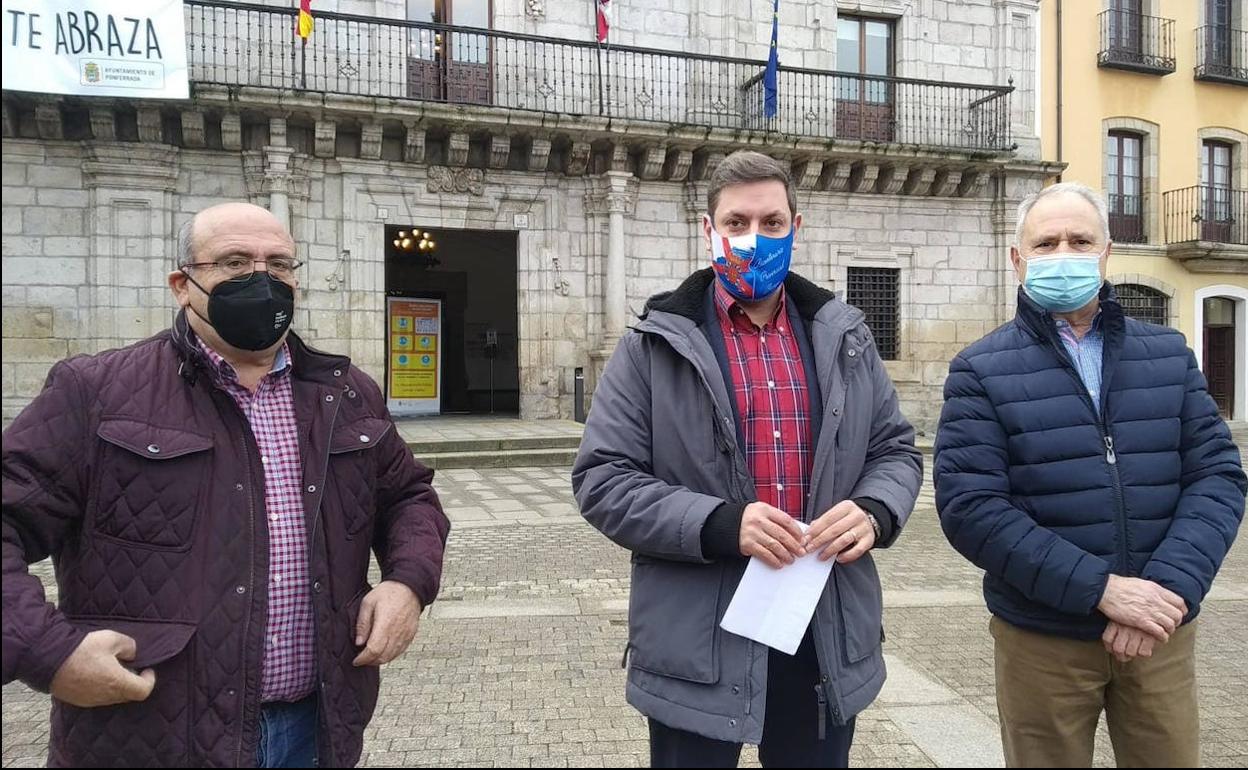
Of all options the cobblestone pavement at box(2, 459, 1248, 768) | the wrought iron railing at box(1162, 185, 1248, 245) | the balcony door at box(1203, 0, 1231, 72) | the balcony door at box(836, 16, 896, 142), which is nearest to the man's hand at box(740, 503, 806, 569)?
the cobblestone pavement at box(2, 459, 1248, 768)

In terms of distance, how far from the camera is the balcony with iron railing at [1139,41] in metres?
17.9

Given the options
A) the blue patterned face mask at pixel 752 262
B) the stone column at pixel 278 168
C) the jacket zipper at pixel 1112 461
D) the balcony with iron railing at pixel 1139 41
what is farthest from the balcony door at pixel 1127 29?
the blue patterned face mask at pixel 752 262

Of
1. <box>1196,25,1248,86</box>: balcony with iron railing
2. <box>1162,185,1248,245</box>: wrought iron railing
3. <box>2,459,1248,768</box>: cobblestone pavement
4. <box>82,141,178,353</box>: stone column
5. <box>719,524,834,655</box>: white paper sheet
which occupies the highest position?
<box>1196,25,1248,86</box>: balcony with iron railing

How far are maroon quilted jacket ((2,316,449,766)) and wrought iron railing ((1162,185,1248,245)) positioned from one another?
21.1 m

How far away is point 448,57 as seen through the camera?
14.1 m

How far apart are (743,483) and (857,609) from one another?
43 centimetres

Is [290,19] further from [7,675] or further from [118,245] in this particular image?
[7,675]

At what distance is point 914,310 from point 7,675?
55.5 feet

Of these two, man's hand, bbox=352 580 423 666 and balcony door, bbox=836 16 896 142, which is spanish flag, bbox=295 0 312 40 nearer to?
balcony door, bbox=836 16 896 142

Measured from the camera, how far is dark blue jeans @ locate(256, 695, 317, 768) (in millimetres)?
1995

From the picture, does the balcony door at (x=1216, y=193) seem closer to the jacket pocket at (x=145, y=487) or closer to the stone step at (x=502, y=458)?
the stone step at (x=502, y=458)

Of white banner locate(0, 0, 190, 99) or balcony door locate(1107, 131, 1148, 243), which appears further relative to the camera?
balcony door locate(1107, 131, 1148, 243)

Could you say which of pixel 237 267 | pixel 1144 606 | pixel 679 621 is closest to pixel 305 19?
pixel 237 267

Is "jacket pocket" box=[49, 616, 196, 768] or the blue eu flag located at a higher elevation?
the blue eu flag
